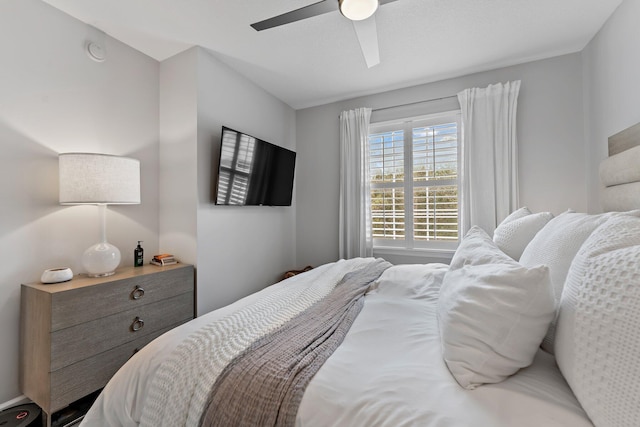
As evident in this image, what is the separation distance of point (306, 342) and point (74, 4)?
263 centimetres

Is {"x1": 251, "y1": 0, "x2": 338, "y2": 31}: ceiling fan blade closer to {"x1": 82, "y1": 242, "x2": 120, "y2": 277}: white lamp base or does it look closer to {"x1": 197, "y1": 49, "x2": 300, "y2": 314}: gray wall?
{"x1": 197, "y1": 49, "x2": 300, "y2": 314}: gray wall

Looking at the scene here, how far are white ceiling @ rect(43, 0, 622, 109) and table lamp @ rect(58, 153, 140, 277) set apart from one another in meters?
1.08

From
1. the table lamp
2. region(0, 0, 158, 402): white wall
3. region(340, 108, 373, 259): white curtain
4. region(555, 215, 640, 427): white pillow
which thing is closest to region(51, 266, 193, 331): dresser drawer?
the table lamp

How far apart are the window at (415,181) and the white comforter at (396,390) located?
195 centimetres

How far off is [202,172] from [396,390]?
2187mm

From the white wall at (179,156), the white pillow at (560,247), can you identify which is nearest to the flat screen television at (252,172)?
the white wall at (179,156)

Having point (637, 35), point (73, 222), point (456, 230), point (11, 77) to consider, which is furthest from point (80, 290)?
point (637, 35)

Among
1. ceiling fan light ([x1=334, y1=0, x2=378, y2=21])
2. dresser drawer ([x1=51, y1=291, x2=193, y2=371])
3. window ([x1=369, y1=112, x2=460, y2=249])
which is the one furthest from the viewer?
window ([x1=369, y1=112, x2=460, y2=249])

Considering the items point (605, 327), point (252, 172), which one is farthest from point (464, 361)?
point (252, 172)

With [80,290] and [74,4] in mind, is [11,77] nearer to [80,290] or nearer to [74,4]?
[74,4]

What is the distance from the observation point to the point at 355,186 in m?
3.19

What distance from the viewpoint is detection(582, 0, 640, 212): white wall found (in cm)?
170

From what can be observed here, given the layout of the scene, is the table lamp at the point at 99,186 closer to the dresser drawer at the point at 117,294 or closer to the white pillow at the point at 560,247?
the dresser drawer at the point at 117,294

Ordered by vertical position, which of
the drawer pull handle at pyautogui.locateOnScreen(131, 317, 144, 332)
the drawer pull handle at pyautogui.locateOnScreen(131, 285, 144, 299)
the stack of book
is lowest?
the drawer pull handle at pyautogui.locateOnScreen(131, 317, 144, 332)
